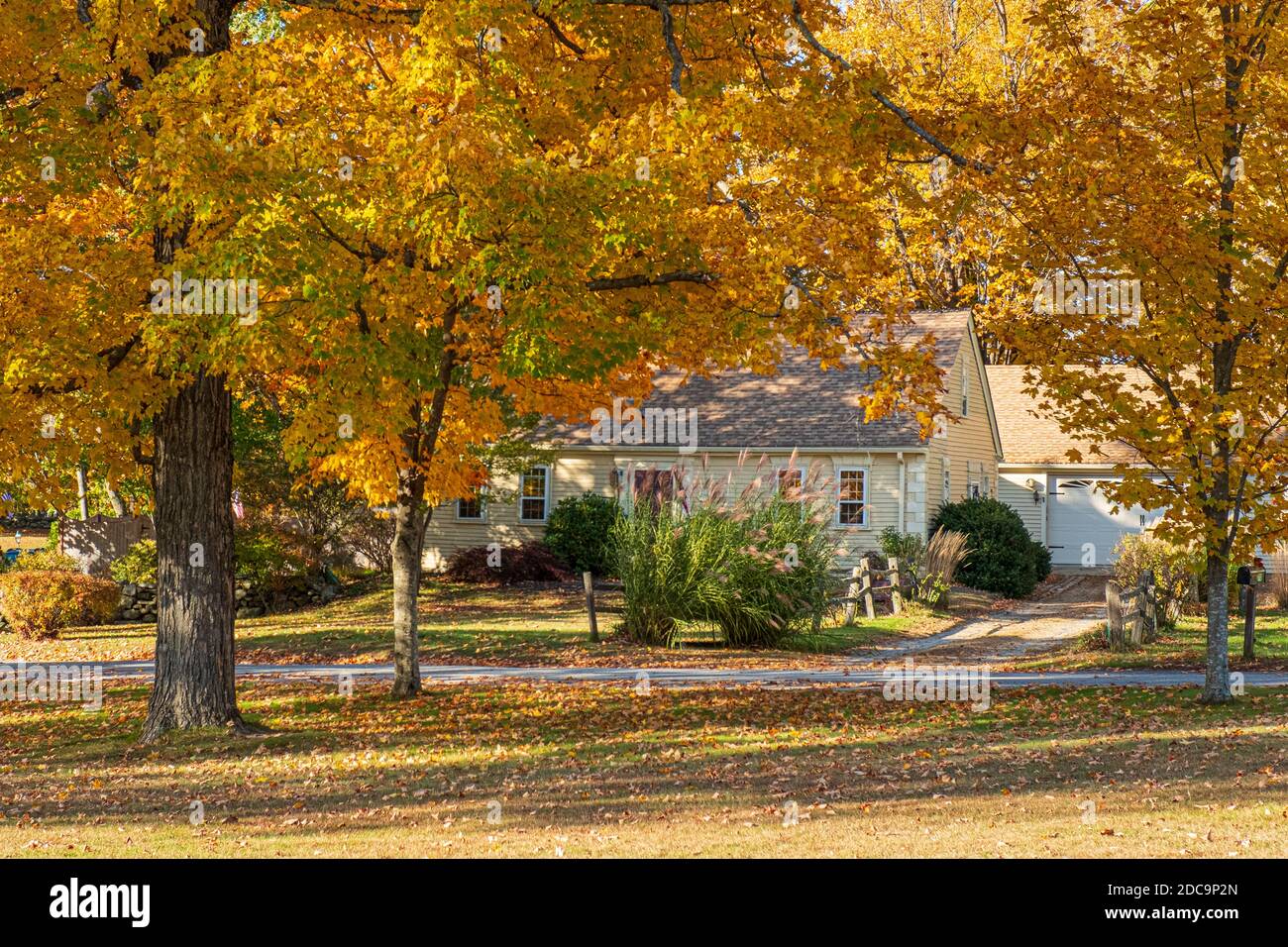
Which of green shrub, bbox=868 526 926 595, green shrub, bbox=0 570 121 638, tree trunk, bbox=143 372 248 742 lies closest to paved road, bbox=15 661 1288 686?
tree trunk, bbox=143 372 248 742

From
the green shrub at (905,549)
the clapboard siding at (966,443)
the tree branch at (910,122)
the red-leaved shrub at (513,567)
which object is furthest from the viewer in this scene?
the clapboard siding at (966,443)

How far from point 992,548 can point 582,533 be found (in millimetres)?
9502

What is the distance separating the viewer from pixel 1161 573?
23562mm

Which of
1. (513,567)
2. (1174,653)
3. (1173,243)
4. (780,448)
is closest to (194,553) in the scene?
(1173,243)

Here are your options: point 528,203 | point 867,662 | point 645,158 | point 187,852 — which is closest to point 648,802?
point 187,852

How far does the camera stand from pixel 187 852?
27.8ft

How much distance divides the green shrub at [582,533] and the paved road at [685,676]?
11531 mm

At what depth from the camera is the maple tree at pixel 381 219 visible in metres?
11.2

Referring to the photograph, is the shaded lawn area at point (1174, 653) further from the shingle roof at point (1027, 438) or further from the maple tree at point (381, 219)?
the shingle roof at point (1027, 438)

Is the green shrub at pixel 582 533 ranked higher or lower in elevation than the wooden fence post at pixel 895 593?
higher

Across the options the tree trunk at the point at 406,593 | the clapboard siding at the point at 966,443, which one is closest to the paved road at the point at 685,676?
the tree trunk at the point at 406,593

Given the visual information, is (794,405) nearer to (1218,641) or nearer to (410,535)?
(410,535)

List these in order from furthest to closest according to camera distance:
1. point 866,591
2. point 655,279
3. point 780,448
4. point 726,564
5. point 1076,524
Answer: point 1076,524, point 780,448, point 866,591, point 726,564, point 655,279

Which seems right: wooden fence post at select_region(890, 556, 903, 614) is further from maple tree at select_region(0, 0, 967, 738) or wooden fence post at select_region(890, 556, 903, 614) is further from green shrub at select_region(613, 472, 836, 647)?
maple tree at select_region(0, 0, 967, 738)
